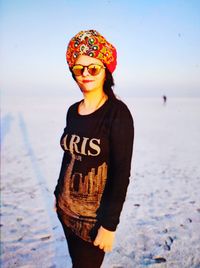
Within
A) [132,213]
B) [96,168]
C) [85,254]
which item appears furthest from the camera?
[132,213]

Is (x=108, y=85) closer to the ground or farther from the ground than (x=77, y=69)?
closer to the ground

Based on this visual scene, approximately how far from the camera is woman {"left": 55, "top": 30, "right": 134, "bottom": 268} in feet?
5.28

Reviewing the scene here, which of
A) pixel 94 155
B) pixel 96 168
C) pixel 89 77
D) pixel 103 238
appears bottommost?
pixel 103 238

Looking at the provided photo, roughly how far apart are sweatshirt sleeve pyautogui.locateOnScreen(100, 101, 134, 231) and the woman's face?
274 mm

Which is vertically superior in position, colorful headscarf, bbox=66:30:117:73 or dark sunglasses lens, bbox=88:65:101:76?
colorful headscarf, bbox=66:30:117:73

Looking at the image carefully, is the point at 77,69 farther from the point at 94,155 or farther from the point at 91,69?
the point at 94,155

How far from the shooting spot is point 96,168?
1716 millimetres

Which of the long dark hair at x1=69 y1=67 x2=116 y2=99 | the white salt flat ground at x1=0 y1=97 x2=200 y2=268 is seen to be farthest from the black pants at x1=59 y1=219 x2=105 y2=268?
the white salt flat ground at x1=0 y1=97 x2=200 y2=268

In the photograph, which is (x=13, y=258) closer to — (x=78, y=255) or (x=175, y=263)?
(x=78, y=255)

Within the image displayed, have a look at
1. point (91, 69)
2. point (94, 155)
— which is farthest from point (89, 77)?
point (94, 155)

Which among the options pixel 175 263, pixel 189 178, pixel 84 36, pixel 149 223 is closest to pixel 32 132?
pixel 189 178

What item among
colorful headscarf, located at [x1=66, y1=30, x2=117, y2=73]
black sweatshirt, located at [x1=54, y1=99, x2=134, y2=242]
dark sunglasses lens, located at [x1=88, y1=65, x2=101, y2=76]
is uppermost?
colorful headscarf, located at [x1=66, y1=30, x2=117, y2=73]

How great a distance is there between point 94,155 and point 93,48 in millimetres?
730

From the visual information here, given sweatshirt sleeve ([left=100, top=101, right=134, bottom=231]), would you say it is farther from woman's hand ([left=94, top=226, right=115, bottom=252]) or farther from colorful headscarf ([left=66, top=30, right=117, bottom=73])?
colorful headscarf ([left=66, top=30, right=117, bottom=73])
